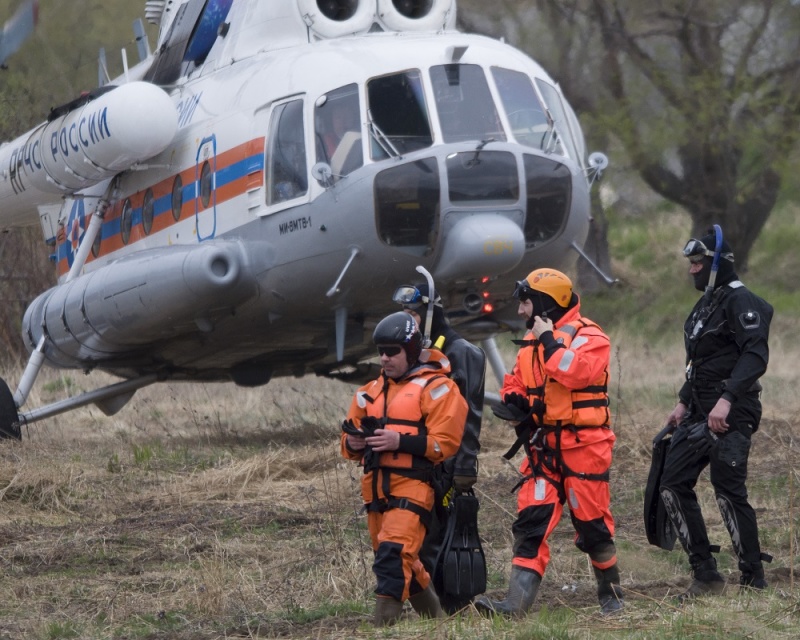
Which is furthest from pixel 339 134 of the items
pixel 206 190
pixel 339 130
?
pixel 206 190

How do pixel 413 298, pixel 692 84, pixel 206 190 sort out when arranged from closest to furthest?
pixel 413 298 < pixel 206 190 < pixel 692 84

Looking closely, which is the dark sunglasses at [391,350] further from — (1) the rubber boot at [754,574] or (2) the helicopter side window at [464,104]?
(2) the helicopter side window at [464,104]

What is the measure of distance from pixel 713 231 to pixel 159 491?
5352 millimetres

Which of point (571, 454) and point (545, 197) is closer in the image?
point (571, 454)

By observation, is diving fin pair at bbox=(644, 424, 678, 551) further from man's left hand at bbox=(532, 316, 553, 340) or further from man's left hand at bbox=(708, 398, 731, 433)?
man's left hand at bbox=(532, 316, 553, 340)

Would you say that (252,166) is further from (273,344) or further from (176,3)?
(176,3)

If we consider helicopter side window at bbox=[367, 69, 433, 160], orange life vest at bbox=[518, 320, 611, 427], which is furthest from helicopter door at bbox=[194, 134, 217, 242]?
orange life vest at bbox=[518, 320, 611, 427]

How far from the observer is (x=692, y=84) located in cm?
2498

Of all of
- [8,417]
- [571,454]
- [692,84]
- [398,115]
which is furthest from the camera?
[692,84]

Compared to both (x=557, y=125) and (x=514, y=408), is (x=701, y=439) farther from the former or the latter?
(x=557, y=125)

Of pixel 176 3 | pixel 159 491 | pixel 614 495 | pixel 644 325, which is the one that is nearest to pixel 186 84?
pixel 176 3

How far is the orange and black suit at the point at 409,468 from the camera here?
596 centimetres

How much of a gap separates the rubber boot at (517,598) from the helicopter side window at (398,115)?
5126 millimetres

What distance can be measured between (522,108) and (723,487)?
5253 millimetres
